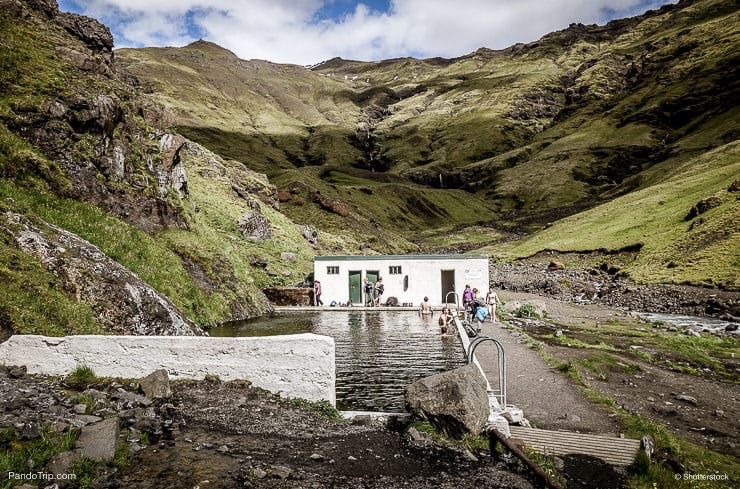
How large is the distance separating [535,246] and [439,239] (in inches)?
1647

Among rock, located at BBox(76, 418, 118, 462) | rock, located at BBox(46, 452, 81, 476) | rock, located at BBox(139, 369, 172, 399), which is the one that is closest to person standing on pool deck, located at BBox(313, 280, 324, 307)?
rock, located at BBox(139, 369, 172, 399)

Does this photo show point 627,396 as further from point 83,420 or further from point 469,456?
point 83,420

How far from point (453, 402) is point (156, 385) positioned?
753cm

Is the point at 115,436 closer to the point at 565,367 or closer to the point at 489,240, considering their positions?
the point at 565,367

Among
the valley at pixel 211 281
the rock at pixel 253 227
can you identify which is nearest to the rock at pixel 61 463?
the valley at pixel 211 281

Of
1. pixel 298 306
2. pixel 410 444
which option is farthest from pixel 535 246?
pixel 410 444

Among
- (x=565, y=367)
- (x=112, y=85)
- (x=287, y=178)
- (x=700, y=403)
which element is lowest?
(x=700, y=403)

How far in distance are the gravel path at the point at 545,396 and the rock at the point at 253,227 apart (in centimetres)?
3557

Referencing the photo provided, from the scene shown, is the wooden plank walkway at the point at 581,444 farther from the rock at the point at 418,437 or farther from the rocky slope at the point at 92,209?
the rocky slope at the point at 92,209

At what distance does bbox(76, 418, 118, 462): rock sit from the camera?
25.9 feet

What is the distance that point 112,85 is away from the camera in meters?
35.1

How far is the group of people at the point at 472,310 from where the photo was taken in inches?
991

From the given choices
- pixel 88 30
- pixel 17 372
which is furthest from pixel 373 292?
pixel 88 30

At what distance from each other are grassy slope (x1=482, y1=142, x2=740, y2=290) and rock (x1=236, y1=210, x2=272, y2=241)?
46.9 metres
